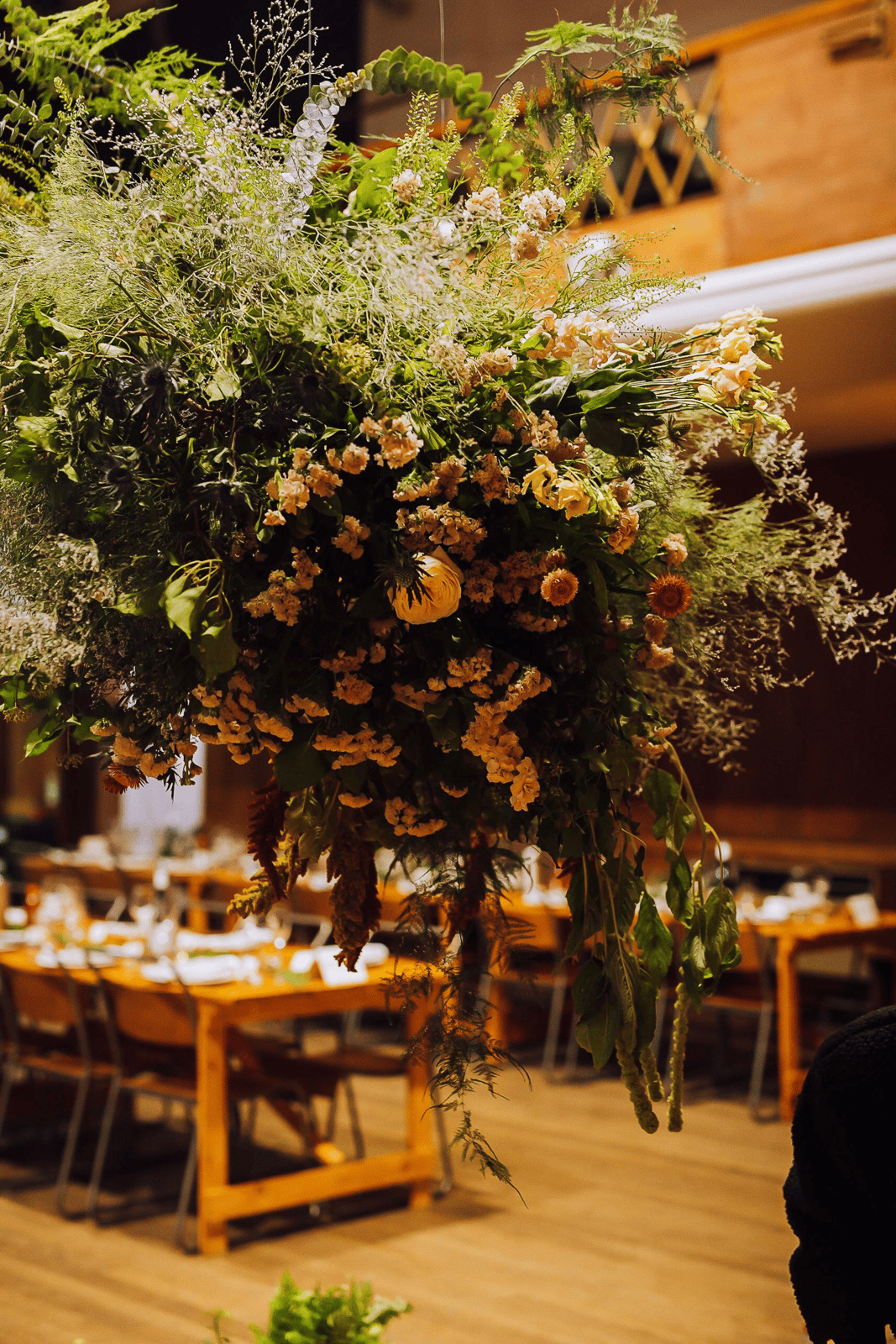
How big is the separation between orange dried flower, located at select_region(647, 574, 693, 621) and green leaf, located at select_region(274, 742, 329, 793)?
307 millimetres

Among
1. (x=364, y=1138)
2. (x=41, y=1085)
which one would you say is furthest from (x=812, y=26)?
(x=41, y=1085)

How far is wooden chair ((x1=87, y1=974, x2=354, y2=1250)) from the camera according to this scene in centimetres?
466

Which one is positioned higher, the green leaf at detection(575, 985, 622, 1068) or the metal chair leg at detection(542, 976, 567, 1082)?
the green leaf at detection(575, 985, 622, 1068)

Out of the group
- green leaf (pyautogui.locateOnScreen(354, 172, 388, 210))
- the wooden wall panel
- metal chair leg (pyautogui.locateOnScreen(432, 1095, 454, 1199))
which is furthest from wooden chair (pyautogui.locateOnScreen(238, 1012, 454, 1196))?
the wooden wall panel

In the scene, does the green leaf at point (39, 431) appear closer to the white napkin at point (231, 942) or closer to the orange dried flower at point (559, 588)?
the orange dried flower at point (559, 588)

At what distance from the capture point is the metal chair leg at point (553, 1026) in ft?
23.0

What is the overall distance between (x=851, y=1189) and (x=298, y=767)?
603 mm

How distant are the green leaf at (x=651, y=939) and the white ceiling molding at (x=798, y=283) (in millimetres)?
4768

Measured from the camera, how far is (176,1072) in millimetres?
5363

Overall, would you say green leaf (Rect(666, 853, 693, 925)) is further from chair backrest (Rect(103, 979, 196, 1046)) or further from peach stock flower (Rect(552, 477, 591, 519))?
chair backrest (Rect(103, 979, 196, 1046))

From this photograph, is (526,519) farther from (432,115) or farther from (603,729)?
(432,115)

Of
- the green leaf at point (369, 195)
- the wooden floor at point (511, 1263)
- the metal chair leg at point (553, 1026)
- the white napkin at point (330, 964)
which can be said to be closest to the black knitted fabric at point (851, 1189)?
the green leaf at point (369, 195)

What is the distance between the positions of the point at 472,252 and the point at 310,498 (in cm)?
33

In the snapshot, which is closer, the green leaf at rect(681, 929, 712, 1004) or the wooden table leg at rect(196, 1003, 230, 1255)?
the green leaf at rect(681, 929, 712, 1004)
